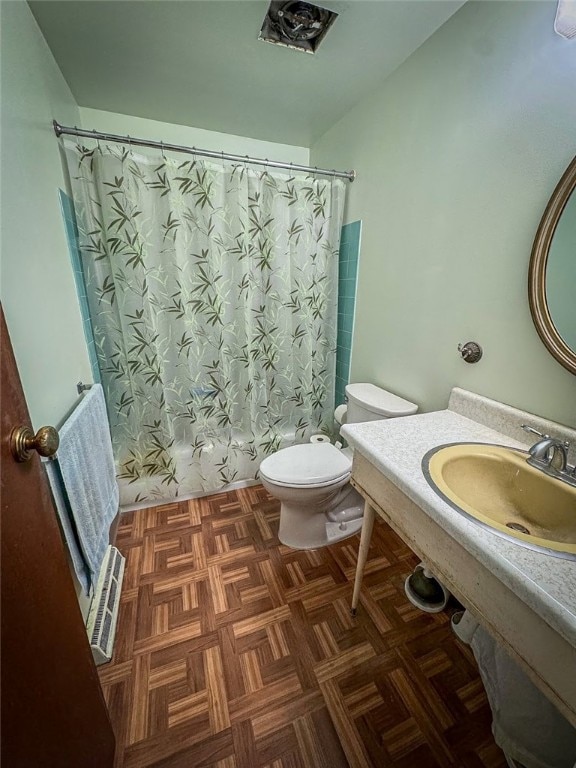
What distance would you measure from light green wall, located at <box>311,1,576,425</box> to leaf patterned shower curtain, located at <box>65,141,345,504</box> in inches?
15.3

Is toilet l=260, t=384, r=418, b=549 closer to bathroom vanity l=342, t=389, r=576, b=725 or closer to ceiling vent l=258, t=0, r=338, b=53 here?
bathroom vanity l=342, t=389, r=576, b=725

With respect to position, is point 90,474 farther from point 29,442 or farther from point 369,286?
point 369,286

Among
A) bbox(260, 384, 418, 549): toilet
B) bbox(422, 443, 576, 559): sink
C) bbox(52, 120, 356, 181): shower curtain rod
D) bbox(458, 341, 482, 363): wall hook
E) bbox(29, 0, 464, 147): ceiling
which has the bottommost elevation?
bbox(260, 384, 418, 549): toilet

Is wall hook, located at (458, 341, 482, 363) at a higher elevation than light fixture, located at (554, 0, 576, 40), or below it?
below

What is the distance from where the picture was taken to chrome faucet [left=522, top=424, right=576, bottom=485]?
0.76 m

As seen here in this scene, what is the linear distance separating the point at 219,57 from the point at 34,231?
1.07 m

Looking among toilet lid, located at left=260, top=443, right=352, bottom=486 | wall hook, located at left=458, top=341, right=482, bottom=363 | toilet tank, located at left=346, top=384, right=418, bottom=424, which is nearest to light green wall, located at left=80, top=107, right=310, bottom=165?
toilet tank, located at left=346, top=384, right=418, bottom=424

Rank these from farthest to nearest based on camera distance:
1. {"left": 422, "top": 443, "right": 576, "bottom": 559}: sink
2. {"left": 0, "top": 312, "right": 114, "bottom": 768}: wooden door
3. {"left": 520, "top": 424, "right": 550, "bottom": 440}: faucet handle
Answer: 1. {"left": 520, "top": 424, "right": 550, "bottom": 440}: faucet handle
2. {"left": 422, "top": 443, "right": 576, "bottom": 559}: sink
3. {"left": 0, "top": 312, "right": 114, "bottom": 768}: wooden door

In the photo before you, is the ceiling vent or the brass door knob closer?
the brass door knob

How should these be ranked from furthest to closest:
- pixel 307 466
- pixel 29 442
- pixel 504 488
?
pixel 307 466 < pixel 504 488 < pixel 29 442

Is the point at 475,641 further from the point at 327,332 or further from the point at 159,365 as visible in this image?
the point at 159,365

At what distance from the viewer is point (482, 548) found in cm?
56

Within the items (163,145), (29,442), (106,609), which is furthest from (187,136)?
(106,609)

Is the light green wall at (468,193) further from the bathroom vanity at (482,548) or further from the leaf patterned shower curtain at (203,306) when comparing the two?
the leaf patterned shower curtain at (203,306)
